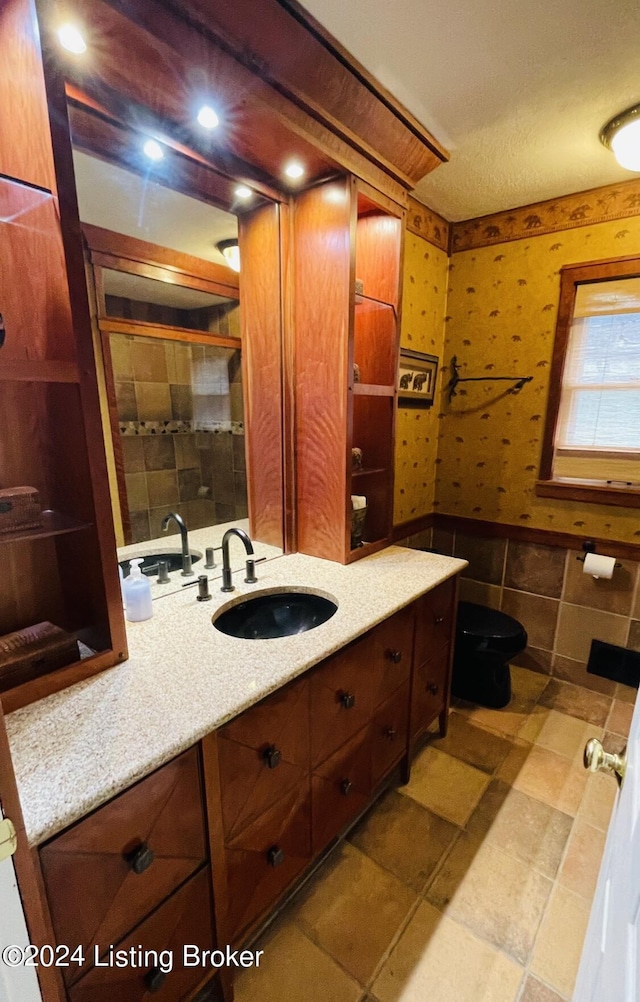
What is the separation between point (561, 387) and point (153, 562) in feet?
6.78

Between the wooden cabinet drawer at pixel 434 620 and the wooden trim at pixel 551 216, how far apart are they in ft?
5.81

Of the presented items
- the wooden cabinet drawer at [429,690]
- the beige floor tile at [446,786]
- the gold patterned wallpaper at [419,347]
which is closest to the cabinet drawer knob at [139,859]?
the wooden cabinet drawer at [429,690]

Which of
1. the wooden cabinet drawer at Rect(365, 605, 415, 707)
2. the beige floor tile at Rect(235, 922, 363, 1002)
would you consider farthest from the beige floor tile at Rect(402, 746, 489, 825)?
the beige floor tile at Rect(235, 922, 363, 1002)

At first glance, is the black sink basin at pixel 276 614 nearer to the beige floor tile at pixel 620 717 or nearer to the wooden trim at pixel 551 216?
the beige floor tile at pixel 620 717

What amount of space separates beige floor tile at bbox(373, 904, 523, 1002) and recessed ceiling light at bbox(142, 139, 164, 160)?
235cm

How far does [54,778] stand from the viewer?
2.41 feet

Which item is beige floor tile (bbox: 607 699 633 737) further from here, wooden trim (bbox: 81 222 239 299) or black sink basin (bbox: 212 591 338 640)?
wooden trim (bbox: 81 222 239 299)

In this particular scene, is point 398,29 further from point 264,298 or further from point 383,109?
point 264,298

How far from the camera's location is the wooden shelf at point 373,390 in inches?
65.6

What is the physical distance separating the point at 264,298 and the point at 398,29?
812 mm

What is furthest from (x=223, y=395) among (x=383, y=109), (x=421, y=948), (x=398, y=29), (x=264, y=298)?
(x=421, y=948)

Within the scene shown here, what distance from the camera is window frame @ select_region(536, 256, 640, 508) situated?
1.97 meters

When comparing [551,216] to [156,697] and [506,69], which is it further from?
[156,697]

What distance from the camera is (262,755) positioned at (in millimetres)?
1032
